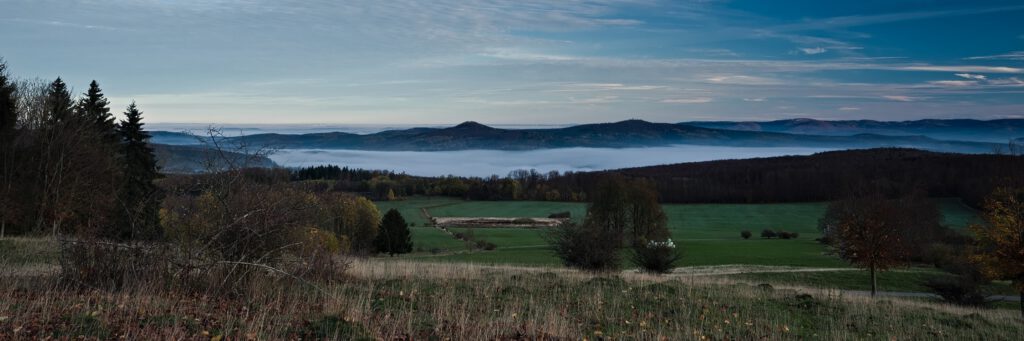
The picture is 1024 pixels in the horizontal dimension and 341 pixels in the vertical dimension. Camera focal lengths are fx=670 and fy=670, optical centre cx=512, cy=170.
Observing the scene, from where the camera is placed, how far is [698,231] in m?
83.6

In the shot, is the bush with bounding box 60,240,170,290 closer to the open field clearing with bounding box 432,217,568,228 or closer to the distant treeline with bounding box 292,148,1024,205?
the open field clearing with bounding box 432,217,568,228

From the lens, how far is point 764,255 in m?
56.0

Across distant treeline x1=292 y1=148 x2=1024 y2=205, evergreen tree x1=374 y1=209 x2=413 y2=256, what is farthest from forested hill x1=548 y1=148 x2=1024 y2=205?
evergreen tree x1=374 y1=209 x2=413 y2=256

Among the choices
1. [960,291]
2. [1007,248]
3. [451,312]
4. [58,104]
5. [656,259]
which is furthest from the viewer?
[58,104]

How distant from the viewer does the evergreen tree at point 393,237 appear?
62.3 m

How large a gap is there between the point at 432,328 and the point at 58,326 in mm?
3957

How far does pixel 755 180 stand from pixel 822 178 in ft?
34.8

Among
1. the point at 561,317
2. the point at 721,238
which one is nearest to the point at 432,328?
the point at 561,317

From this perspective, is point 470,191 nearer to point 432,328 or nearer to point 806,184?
point 806,184

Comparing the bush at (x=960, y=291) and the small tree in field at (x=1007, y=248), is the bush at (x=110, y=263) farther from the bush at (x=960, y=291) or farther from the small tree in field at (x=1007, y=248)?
the small tree in field at (x=1007, y=248)

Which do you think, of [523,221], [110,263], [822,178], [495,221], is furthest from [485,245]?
[822,178]

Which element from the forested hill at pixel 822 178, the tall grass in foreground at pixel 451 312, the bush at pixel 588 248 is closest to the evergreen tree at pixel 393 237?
the bush at pixel 588 248

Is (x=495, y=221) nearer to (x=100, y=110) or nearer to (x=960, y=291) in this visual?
(x=100, y=110)

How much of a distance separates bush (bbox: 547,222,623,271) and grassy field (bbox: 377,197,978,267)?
15.2m
